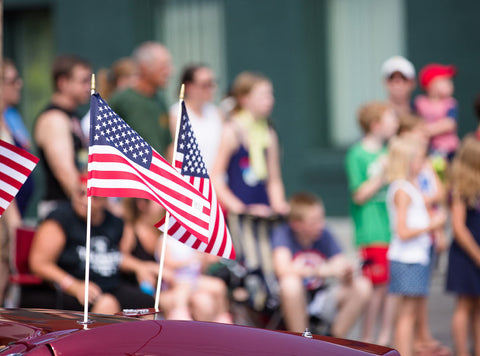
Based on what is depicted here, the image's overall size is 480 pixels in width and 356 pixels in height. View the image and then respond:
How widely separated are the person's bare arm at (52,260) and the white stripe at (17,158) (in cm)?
199

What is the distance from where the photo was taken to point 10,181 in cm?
393

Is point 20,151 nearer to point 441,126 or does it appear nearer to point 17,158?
point 17,158

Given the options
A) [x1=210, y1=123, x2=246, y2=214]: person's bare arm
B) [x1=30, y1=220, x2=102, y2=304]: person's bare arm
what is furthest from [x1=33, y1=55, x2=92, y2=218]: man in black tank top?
[x1=210, y1=123, x2=246, y2=214]: person's bare arm

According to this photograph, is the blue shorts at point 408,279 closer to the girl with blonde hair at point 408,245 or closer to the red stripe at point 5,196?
the girl with blonde hair at point 408,245

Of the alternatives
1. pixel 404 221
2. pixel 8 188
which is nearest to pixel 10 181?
pixel 8 188

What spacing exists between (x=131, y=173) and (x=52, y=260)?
8.15 ft

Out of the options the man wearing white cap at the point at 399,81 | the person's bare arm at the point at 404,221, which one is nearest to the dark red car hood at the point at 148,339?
the person's bare arm at the point at 404,221

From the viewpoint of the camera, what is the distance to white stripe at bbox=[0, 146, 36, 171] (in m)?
3.94

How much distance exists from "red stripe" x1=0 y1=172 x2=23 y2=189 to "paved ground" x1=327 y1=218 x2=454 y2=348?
4.24m

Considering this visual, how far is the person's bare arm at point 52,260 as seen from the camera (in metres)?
5.86

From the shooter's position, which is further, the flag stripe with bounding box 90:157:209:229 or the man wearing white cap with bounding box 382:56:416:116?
the man wearing white cap with bounding box 382:56:416:116

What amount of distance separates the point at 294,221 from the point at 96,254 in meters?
1.47

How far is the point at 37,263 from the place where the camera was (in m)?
5.91

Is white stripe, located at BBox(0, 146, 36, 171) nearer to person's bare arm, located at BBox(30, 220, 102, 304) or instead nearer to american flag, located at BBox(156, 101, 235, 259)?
american flag, located at BBox(156, 101, 235, 259)
